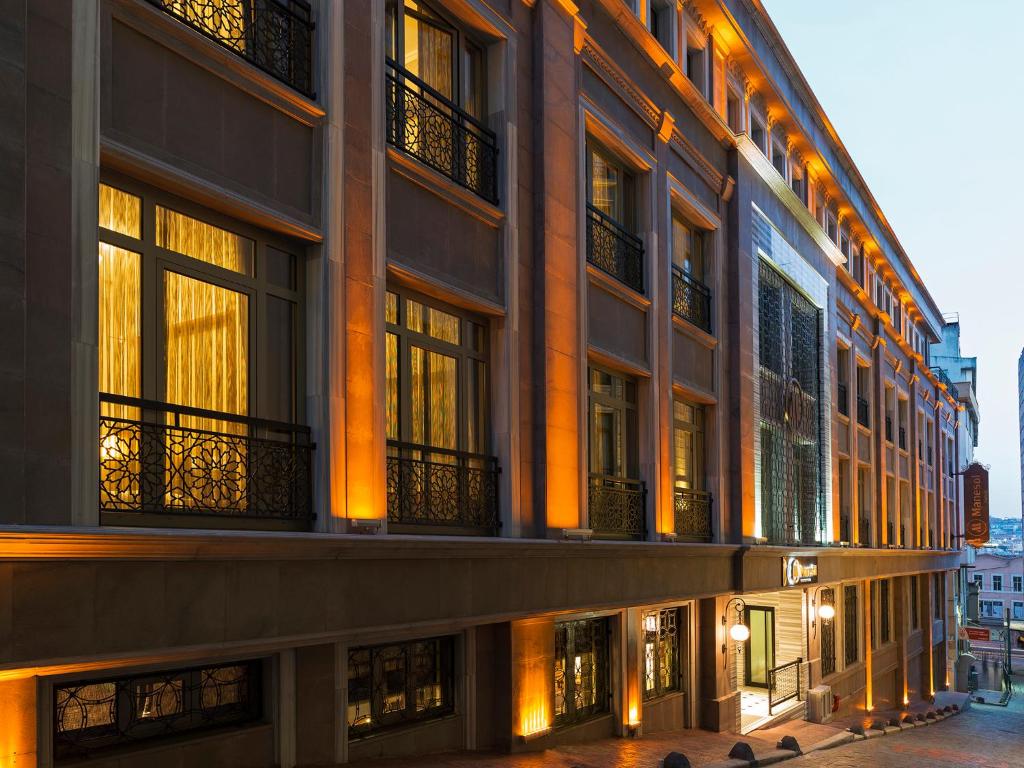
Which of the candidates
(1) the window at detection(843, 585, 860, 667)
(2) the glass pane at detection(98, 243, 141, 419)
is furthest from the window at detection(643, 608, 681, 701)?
(1) the window at detection(843, 585, 860, 667)

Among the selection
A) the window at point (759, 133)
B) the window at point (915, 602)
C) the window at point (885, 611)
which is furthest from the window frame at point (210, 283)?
the window at point (915, 602)

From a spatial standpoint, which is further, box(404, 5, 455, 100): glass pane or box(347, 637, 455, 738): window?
box(404, 5, 455, 100): glass pane

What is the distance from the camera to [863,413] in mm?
35094

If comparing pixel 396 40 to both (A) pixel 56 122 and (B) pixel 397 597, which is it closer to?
(A) pixel 56 122

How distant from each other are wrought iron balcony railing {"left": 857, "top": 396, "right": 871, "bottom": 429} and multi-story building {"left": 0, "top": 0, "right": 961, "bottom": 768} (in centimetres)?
1243

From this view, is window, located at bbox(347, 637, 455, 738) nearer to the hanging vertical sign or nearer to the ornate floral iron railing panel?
the ornate floral iron railing panel

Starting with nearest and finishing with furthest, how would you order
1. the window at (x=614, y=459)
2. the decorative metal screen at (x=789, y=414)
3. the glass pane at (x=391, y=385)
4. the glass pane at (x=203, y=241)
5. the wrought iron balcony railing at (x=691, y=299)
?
1. the glass pane at (x=203, y=241)
2. the glass pane at (x=391, y=385)
3. the window at (x=614, y=459)
4. the wrought iron balcony railing at (x=691, y=299)
5. the decorative metal screen at (x=789, y=414)

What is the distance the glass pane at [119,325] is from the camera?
330 inches

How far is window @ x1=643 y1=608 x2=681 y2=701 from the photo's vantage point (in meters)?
17.7

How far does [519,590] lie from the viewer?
12.7 meters

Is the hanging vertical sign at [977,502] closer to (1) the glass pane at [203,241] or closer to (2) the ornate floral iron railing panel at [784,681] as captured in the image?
(2) the ornate floral iron railing panel at [784,681]

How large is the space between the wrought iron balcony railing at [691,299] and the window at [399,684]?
348 inches

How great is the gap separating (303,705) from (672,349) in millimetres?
10345

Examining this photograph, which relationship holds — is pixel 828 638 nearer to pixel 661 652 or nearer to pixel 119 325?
pixel 661 652
